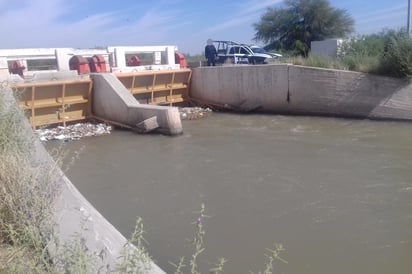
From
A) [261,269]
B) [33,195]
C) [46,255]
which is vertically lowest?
[261,269]

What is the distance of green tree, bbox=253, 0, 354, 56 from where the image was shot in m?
31.3

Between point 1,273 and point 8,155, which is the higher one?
point 8,155

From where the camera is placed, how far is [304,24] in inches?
1248

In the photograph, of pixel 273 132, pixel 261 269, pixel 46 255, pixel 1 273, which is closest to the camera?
pixel 1 273

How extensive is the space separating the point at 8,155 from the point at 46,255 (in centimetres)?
155

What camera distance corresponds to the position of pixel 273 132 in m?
12.6

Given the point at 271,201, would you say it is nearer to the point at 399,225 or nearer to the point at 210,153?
the point at 399,225

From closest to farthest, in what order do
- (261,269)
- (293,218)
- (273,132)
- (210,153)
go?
1. (261,269)
2. (293,218)
3. (210,153)
4. (273,132)

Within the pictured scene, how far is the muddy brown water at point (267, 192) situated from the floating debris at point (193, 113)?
10.4 feet

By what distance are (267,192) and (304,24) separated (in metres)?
27.4

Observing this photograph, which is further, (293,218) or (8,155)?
(293,218)

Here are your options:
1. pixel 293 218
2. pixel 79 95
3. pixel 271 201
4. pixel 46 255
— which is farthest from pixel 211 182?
pixel 79 95

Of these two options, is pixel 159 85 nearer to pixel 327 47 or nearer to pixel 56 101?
pixel 56 101

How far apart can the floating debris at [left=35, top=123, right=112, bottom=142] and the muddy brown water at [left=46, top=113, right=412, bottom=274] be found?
0.57 meters
